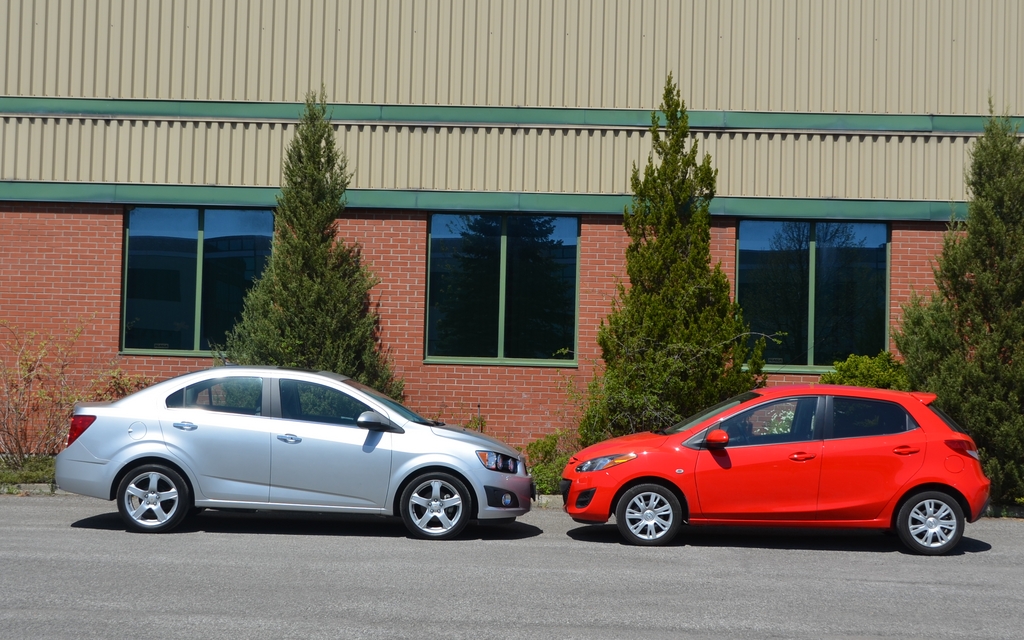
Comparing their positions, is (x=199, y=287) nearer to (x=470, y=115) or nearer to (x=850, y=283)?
(x=470, y=115)

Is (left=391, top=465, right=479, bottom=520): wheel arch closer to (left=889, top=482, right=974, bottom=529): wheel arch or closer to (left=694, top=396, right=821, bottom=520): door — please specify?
(left=694, top=396, right=821, bottom=520): door

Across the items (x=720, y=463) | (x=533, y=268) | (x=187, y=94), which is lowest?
(x=720, y=463)

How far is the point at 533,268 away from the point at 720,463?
20.2 feet

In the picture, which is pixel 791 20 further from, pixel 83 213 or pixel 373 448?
pixel 83 213

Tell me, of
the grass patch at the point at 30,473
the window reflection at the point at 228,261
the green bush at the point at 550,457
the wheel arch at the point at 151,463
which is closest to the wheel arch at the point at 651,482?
the green bush at the point at 550,457

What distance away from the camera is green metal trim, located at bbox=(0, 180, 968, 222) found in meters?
14.4

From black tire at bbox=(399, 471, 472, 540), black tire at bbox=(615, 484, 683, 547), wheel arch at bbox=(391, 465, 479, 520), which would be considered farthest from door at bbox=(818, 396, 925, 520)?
black tire at bbox=(399, 471, 472, 540)

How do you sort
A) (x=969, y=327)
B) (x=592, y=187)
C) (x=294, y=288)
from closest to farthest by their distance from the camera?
(x=969, y=327) < (x=294, y=288) < (x=592, y=187)

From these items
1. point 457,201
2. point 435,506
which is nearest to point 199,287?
point 457,201

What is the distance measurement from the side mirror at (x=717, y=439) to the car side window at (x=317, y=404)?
3.32 metres

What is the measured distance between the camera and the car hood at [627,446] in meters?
9.38

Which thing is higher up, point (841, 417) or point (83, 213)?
point (83, 213)

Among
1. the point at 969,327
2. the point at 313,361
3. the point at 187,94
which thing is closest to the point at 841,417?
the point at 969,327

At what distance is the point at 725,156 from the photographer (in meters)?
14.5
